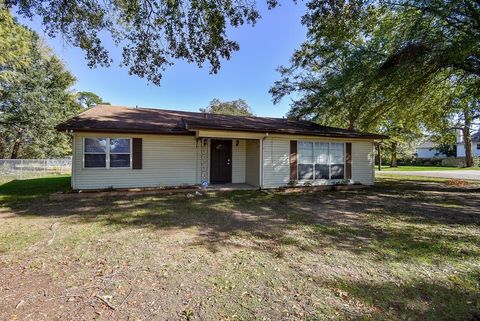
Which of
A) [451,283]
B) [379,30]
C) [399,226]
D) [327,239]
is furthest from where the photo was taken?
[379,30]

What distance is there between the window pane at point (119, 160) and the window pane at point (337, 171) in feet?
29.1

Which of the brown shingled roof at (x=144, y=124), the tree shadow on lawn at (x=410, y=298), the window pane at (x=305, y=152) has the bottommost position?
the tree shadow on lawn at (x=410, y=298)

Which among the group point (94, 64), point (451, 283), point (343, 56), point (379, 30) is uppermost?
point (379, 30)

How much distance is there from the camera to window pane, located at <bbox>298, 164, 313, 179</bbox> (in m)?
11.7

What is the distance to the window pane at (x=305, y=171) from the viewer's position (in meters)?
11.7

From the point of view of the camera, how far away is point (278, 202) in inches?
341

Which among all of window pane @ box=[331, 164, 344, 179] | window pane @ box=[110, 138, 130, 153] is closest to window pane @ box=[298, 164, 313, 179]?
window pane @ box=[331, 164, 344, 179]

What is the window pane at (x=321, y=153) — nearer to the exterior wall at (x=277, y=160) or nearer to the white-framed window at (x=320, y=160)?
the white-framed window at (x=320, y=160)

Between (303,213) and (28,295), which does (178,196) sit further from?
(28,295)

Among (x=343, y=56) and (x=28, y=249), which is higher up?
(x=343, y=56)

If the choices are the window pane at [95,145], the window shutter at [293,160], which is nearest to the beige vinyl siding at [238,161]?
the window shutter at [293,160]

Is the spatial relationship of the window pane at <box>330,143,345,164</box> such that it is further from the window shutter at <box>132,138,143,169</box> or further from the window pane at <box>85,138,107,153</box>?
the window pane at <box>85,138,107,153</box>

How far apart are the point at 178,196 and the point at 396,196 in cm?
824

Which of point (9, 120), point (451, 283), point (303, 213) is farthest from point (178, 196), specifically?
point (9, 120)
